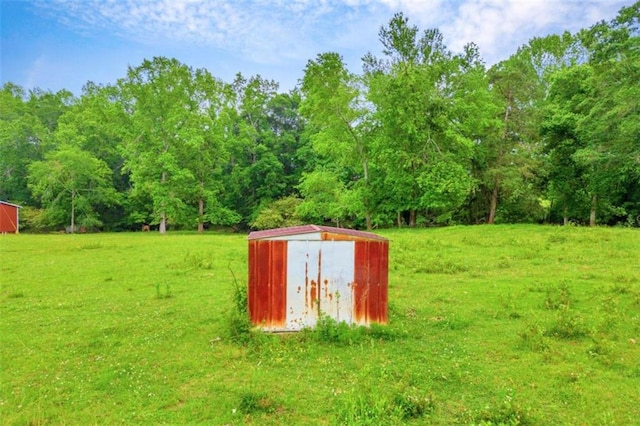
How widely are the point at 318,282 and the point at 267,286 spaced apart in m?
0.90

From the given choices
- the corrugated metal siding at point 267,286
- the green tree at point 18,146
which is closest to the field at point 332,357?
the corrugated metal siding at point 267,286

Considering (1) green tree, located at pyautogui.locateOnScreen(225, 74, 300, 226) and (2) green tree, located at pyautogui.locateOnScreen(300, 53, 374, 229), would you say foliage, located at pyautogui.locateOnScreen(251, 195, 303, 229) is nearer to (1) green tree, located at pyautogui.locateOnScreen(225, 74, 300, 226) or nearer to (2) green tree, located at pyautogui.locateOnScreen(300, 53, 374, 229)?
(1) green tree, located at pyautogui.locateOnScreen(225, 74, 300, 226)

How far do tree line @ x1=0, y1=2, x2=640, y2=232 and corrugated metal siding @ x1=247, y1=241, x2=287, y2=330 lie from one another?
15.1 meters

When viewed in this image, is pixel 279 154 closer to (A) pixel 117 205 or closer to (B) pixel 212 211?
(B) pixel 212 211

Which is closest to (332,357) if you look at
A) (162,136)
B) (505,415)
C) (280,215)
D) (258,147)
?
(505,415)

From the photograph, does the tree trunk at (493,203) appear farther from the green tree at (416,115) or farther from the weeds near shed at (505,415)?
the weeds near shed at (505,415)

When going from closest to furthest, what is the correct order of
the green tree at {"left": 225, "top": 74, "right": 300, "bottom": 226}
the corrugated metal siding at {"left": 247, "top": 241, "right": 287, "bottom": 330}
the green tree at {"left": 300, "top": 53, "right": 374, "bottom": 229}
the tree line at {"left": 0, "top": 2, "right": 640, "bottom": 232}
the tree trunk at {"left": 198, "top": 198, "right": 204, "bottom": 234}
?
the corrugated metal siding at {"left": 247, "top": 241, "right": 287, "bottom": 330} → the tree line at {"left": 0, "top": 2, "right": 640, "bottom": 232} → the green tree at {"left": 300, "top": 53, "right": 374, "bottom": 229} → the tree trunk at {"left": 198, "top": 198, "right": 204, "bottom": 234} → the green tree at {"left": 225, "top": 74, "right": 300, "bottom": 226}

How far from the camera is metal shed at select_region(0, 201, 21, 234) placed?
33656 millimetres

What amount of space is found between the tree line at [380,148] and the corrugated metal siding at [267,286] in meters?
15.1

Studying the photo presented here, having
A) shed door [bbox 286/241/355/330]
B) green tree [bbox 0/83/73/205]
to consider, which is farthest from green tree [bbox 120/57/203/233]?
shed door [bbox 286/241/355/330]

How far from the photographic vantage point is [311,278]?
21.8 feet

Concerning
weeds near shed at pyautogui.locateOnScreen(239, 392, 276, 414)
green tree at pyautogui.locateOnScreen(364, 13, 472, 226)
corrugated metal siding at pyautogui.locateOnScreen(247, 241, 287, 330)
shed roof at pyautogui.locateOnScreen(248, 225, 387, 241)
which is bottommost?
weeds near shed at pyautogui.locateOnScreen(239, 392, 276, 414)

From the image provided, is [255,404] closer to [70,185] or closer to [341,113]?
[341,113]

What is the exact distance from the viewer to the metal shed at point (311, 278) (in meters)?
6.58
